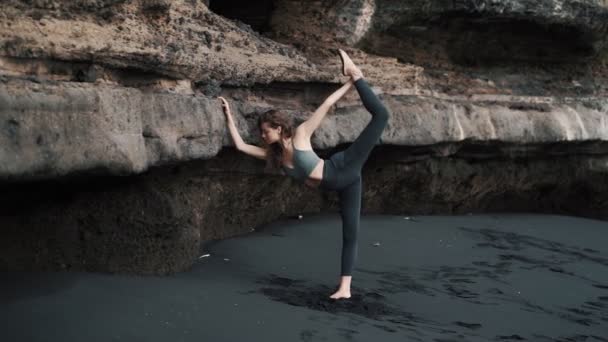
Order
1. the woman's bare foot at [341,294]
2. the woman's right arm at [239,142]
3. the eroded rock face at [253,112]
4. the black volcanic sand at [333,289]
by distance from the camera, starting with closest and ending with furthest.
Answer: the black volcanic sand at [333,289] → the eroded rock face at [253,112] → the woman's bare foot at [341,294] → the woman's right arm at [239,142]

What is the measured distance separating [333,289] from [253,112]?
133 centimetres

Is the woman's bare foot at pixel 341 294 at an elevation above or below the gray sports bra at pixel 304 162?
below

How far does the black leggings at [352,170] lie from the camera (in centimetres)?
399

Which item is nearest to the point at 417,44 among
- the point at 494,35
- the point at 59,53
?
the point at 494,35

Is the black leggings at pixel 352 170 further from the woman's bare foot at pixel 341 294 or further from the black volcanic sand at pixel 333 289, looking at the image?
the black volcanic sand at pixel 333 289

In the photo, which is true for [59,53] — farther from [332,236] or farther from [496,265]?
[496,265]

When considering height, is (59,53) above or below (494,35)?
below

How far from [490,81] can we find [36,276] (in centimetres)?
472

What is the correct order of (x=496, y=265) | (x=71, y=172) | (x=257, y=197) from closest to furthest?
1. (x=71, y=172)
2. (x=496, y=265)
3. (x=257, y=197)

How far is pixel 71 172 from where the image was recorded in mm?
3299

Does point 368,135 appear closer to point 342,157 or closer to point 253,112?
point 342,157

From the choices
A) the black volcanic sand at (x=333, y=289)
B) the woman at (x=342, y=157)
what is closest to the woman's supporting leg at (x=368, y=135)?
the woman at (x=342, y=157)

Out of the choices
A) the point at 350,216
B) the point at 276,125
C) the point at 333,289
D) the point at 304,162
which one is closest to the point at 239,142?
the point at 276,125

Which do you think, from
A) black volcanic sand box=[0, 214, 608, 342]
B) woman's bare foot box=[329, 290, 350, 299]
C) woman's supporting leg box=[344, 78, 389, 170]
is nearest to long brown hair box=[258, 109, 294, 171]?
woman's supporting leg box=[344, 78, 389, 170]
